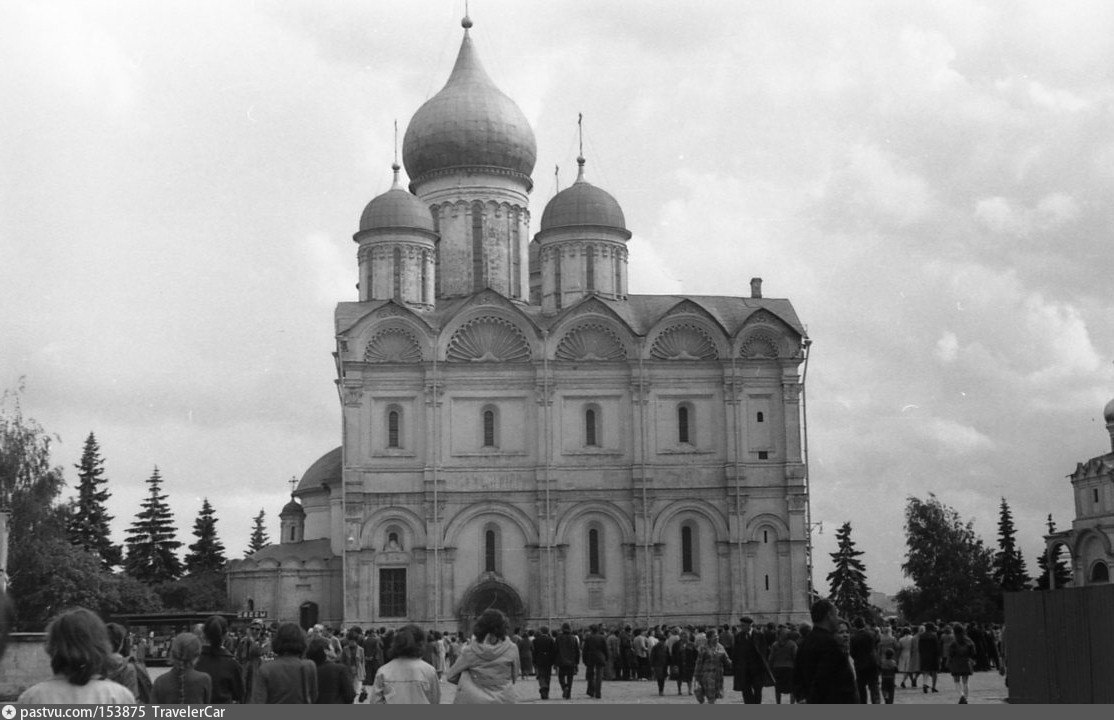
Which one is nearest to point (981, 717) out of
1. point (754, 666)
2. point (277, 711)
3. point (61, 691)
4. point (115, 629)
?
point (277, 711)

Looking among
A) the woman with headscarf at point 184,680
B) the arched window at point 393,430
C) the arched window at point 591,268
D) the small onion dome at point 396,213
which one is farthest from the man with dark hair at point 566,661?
the small onion dome at point 396,213

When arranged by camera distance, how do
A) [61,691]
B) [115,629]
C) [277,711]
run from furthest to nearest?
[115,629] < [277,711] < [61,691]

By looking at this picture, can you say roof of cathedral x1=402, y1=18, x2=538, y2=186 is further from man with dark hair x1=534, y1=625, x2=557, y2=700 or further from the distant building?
man with dark hair x1=534, y1=625, x2=557, y2=700

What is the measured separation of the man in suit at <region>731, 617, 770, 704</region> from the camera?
68.7ft

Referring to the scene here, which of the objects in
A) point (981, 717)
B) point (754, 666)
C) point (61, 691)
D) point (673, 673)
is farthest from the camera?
point (673, 673)

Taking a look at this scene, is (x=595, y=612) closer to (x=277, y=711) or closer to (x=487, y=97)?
(x=487, y=97)

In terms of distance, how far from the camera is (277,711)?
9125mm

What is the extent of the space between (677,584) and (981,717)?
35.3 metres

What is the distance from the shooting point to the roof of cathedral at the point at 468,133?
169 ft

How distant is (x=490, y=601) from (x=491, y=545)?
5.42 ft

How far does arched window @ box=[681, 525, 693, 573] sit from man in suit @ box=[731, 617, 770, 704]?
24.9 metres

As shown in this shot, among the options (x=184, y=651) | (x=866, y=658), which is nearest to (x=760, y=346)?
(x=866, y=658)

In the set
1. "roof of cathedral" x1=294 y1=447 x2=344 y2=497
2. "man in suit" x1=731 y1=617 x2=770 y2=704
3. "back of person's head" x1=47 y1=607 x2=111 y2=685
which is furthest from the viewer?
"roof of cathedral" x1=294 y1=447 x2=344 y2=497

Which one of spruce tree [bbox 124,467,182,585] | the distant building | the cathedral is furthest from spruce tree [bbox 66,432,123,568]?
the distant building
